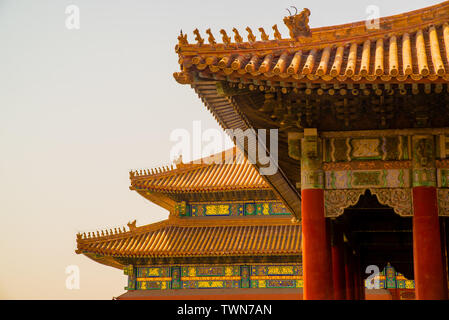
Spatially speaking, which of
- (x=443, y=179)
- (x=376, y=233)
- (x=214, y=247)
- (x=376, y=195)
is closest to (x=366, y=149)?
(x=376, y=195)


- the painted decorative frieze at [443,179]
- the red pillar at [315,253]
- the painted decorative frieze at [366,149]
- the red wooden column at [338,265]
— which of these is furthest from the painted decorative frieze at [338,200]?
the red wooden column at [338,265]

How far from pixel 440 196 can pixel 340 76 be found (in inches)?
104

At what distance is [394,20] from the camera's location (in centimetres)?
1265

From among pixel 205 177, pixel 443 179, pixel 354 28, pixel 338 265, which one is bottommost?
pixel 338 265

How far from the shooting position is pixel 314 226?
1170 cm

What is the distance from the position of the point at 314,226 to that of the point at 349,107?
198 centimetres

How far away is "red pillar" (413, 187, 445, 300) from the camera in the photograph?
438 inches

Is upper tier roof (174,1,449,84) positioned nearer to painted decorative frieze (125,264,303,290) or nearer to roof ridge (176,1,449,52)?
roof ridge (176,1,449,52)

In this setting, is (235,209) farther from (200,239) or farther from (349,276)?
(349,276)

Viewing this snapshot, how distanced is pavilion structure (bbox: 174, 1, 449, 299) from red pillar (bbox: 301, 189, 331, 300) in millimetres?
16

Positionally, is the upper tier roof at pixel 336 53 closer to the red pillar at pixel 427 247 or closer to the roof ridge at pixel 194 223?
the red pillar at pixel 427 247

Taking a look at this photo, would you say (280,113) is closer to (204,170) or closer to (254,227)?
(254,227)

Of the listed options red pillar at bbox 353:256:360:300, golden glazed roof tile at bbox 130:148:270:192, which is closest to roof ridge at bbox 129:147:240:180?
golden glazed roof tile at bbox 130:148:270:192

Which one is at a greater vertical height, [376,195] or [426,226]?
[376,195]
